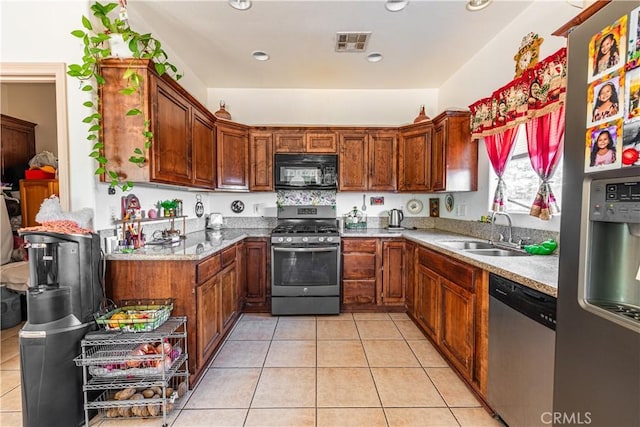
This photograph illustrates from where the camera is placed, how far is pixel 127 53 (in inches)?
72.3

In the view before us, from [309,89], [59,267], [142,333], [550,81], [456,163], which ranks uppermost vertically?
[309,89]

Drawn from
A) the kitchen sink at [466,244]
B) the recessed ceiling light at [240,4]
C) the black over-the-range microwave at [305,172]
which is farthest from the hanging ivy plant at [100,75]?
the kitchen sink at [466,244]

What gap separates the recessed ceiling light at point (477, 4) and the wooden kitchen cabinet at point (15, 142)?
4.85 m

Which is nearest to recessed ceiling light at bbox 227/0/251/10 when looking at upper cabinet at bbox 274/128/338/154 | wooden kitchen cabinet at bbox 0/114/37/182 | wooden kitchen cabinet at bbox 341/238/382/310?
upper cabinet at bbox 274/128/338/154

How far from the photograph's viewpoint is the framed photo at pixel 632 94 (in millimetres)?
821

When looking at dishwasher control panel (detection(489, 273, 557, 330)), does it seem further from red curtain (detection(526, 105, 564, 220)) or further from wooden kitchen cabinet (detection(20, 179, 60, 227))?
wooden kitchen cabinet (detection(20, 179, 60, 227))

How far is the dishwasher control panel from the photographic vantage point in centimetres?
124

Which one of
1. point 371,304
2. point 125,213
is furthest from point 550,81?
point 125,213

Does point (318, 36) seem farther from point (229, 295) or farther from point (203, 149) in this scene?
point (229, 295)

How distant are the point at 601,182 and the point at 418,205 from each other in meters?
2.98

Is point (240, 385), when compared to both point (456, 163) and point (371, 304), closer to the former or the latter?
point (371, 304)

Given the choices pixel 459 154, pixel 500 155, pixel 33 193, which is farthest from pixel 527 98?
pixel 33 193

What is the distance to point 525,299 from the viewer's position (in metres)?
1.39

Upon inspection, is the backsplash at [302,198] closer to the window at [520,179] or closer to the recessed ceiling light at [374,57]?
the recessed ceiling light at [374,57]
